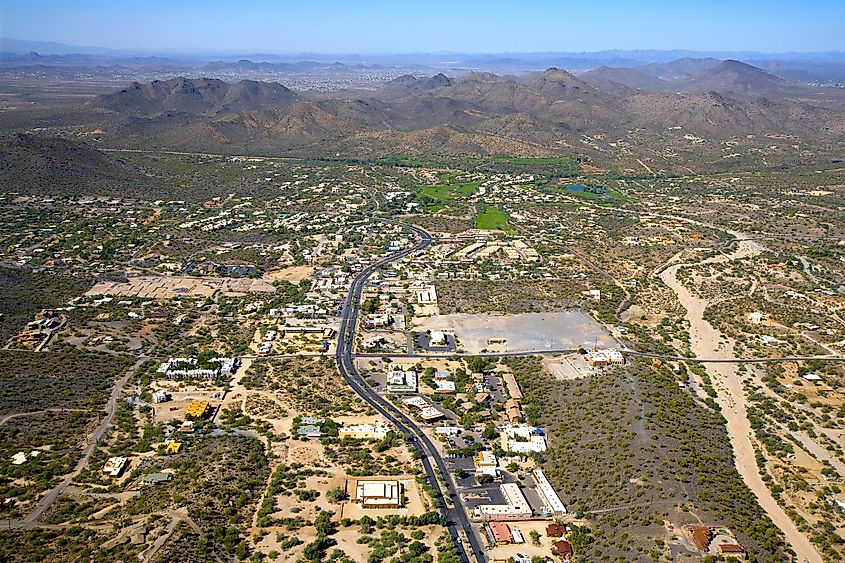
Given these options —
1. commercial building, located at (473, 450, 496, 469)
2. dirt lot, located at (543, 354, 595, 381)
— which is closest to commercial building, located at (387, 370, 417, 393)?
commercial building, located at (473, 450, 496, 469)

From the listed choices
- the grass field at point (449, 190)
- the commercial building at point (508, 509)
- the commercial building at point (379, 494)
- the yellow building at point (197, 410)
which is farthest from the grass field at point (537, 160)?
the commercial building at point (379, 494)

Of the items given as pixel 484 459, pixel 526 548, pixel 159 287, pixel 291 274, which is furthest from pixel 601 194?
pixel 526 548

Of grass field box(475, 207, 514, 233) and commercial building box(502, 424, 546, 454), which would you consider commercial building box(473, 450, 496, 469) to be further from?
grass field box(475, 207, 514, 233)

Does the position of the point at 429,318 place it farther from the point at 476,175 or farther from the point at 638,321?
the point at 476,175

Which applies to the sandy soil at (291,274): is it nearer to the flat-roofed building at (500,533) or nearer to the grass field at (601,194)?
the flat-roofed building at (500,533)

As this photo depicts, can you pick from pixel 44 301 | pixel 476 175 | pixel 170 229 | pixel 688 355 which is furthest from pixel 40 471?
pixel 476 175

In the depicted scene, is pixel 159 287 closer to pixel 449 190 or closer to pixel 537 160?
pixel 449 190
